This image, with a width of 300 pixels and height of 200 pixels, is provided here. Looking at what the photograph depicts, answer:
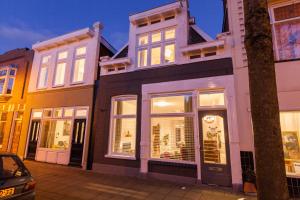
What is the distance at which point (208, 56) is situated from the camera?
7.18 meters

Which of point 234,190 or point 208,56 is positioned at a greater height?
point 208,56

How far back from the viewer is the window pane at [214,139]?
20.8 feet

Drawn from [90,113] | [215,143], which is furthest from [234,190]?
[90,113]

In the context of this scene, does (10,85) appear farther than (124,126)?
Yes

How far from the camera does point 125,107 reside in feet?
28.1

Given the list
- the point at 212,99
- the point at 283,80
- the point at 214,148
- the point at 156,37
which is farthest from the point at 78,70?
the point at 283,80

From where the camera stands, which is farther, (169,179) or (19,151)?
(19,151)

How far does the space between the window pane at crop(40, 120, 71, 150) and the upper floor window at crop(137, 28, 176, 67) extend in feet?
18.0

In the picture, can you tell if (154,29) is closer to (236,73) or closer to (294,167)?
(236,73)

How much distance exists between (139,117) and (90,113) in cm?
297

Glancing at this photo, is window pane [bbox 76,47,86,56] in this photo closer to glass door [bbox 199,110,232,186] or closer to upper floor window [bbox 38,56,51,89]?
upper floor window [bbox 38,56,51,89]

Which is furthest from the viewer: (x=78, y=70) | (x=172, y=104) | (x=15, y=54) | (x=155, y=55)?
(x=15, y=54)

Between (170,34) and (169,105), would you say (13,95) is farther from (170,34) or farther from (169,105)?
(170,34)

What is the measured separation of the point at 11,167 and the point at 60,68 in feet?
28.5
